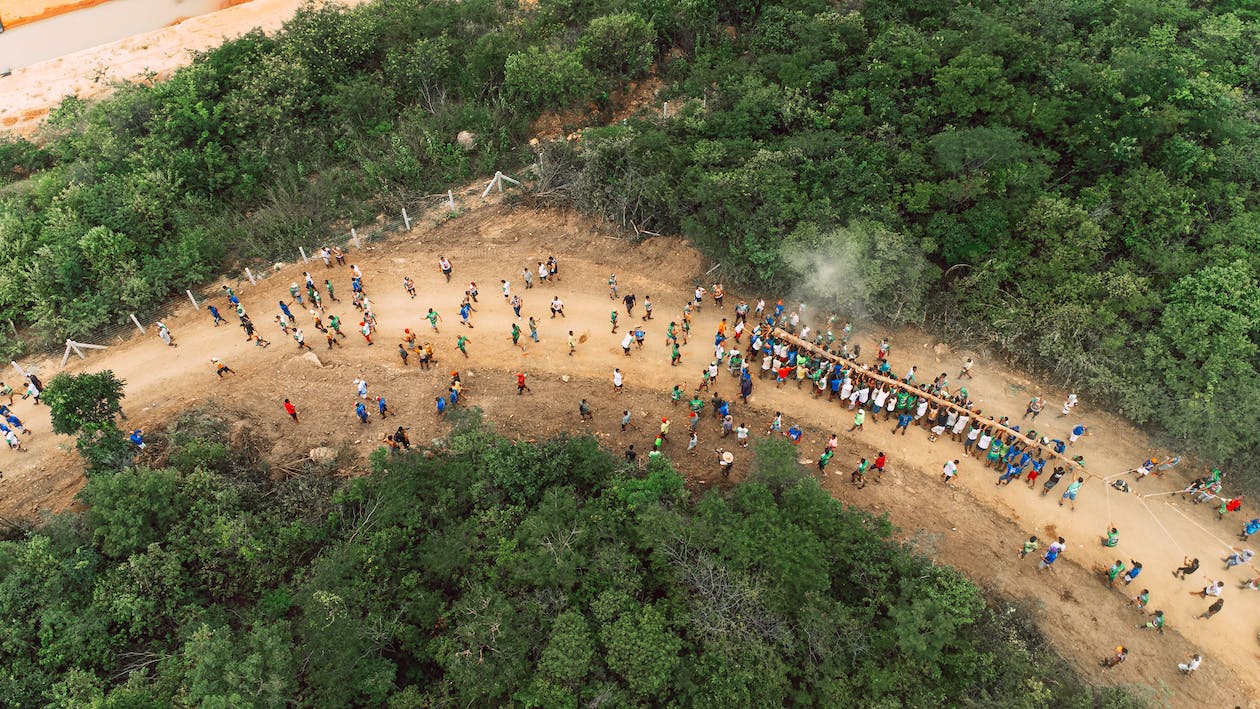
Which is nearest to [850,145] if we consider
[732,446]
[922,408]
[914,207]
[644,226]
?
[914,207]

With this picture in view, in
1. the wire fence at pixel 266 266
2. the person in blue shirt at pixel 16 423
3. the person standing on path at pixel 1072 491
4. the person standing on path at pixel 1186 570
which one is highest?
the wire fence at pixel 266 266

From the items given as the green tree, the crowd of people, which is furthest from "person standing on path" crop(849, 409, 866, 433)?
the green tree

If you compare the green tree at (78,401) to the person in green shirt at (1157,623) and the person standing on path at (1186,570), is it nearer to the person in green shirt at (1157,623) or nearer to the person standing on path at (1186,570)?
the person in green shirt at (1157,623)

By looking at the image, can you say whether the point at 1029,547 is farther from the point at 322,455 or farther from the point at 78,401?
the point at 78,401

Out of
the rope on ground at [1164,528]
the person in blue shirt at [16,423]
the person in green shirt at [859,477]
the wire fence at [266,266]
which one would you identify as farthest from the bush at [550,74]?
the rope on ground at [1164,528]

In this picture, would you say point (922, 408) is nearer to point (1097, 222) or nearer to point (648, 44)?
point (1097, 222)

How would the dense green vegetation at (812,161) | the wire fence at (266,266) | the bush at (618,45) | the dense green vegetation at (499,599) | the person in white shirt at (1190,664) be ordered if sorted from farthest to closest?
the bush at (618,45) → the wire fence at (266,266) → the dense green vegetation at (812,161) → the person in white shirt at (1190,664) → the dense green vegetation at (499,599)
